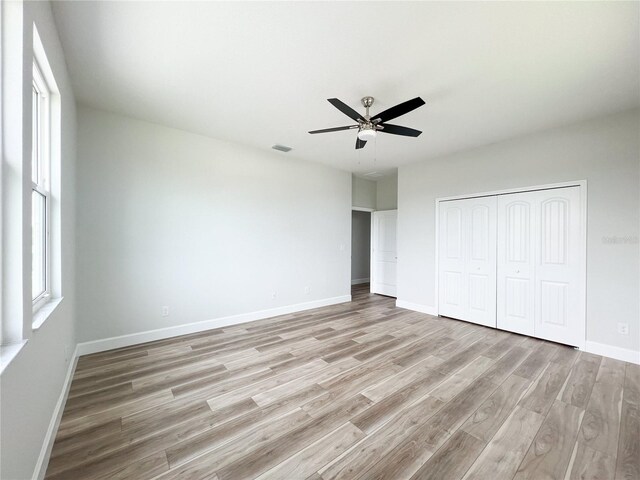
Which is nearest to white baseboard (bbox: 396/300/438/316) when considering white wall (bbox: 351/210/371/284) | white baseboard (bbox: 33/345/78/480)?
white wall (bbox: 351/210/371/284)

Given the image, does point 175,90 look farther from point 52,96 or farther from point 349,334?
point 349,334

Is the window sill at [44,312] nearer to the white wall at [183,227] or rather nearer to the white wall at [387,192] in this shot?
the white wall at [183,227]

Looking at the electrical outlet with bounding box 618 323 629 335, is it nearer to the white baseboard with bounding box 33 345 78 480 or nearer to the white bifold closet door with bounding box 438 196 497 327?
the white bifold closet door with bounding box 438 196 497 327

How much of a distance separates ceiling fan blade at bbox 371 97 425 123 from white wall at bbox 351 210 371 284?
17.5 feet

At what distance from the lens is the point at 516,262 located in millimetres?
3795

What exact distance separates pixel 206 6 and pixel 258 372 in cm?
302

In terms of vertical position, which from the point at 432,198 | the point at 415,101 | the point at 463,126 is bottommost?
the point at 432,198

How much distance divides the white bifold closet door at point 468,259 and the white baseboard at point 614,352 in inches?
41.6

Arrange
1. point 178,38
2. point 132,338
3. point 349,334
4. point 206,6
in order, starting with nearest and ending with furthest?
1. point 206,6
2. point 178,38
3. point 132,338
4. point 349,334

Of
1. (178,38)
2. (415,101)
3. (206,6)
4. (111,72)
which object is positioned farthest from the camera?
(111,72)

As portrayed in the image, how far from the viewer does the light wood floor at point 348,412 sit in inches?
61.5

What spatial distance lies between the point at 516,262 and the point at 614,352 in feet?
4.48

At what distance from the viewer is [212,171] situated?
12.7ft

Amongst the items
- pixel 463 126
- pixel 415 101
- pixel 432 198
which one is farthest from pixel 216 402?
pixel 432 198
